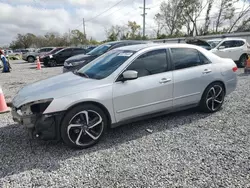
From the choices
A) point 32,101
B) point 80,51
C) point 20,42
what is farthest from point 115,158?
point 20,42

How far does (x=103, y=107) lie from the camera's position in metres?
2.98

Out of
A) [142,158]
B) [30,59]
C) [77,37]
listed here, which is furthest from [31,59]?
[77,37]

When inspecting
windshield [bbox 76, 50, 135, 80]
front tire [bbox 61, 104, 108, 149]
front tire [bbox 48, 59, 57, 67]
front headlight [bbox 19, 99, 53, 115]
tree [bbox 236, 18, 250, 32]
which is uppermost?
tree [bbox 236, 18, 250, 32]

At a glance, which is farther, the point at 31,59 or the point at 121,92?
the point at 31,59

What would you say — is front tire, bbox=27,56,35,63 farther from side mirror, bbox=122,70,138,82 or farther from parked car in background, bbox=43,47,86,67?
side mirror, bbox=122,70,138,82

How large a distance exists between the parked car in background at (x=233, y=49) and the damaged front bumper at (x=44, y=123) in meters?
9.83

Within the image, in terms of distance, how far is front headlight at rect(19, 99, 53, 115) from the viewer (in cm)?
270

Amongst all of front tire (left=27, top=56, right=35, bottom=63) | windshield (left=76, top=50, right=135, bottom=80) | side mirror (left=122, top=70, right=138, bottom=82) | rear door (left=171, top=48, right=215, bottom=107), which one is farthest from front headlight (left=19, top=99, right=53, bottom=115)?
front tire (left=27, top=56, right=35, bottom=63)

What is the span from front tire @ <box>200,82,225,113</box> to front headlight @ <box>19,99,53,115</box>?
9.96 feet

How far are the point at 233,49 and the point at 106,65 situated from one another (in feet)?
32.1

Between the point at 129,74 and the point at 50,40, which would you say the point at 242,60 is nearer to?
the point at 129,74

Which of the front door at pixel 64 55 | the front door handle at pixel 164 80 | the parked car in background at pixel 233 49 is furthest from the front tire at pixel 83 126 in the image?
the front door at pixel 64 55

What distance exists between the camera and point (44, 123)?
266 centimetres

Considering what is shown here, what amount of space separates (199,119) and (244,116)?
0.96 meters
